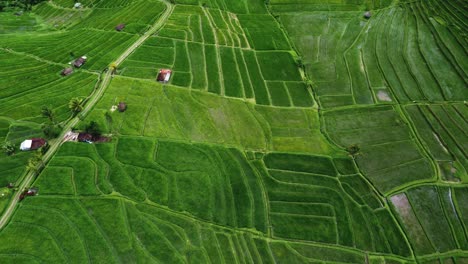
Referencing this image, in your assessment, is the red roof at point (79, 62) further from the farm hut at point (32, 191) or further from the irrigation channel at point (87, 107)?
the farm hut at point (32, 191)

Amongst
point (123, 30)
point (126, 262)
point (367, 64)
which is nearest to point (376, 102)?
point (367, 64)

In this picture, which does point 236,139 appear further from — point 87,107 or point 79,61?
point 79,61

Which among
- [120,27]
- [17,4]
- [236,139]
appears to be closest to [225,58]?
[236,139]

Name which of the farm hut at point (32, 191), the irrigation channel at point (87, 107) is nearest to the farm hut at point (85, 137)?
the irrigation channel at point (87, 107)

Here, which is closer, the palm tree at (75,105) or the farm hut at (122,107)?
the palm tree at (75,105)

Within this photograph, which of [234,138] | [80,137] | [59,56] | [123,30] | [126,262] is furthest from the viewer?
[123,30]

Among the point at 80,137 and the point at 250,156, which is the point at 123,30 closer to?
the point at 80,137

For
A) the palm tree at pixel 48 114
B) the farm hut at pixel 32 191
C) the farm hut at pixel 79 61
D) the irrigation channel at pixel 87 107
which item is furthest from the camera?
the farm hut at pixel 79 61

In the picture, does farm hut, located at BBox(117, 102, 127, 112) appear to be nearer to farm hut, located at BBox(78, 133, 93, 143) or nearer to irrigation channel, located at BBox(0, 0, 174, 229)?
irrigation channel, located at BBox(0, 0, 174, 229)
